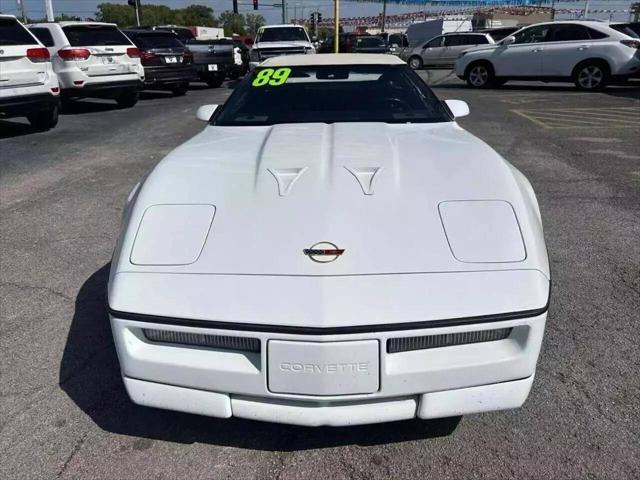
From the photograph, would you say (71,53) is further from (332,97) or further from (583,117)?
(583,117)

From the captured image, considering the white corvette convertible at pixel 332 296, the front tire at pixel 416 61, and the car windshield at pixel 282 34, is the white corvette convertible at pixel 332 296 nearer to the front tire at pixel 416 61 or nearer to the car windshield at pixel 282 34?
the car windshield at pixel 282 34

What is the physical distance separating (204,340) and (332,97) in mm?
2187

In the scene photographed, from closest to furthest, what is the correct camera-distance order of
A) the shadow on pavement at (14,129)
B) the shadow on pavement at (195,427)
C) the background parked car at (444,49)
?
the shadow on pavement at (195,427) → the shadow on pavement at (14,129) → the background parked car at (444,49)

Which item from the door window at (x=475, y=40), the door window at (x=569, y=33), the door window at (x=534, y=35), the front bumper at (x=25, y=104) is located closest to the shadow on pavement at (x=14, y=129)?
the front bumper at (x=25, y=104)

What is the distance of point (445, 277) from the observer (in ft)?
6.55

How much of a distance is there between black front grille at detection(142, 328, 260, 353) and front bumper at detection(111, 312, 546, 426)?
19 mm

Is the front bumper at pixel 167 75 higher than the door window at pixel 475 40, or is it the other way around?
the door window at pixel 475 40

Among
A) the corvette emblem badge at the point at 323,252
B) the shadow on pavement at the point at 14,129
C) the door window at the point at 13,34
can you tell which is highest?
the door window at the point at 13,34

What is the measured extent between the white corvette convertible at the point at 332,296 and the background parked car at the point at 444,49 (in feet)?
78.0

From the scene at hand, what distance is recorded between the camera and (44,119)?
32.0ft

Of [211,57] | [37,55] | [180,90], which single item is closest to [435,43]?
[211,57]

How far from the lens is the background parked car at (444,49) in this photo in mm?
24812

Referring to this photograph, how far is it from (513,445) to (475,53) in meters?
15.2

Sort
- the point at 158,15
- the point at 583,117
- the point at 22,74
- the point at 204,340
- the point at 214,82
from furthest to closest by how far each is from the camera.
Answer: the point at 158,15 < the point at 214,82 < the point at 583,117 < the point at 22,74 < the point at 204,340
